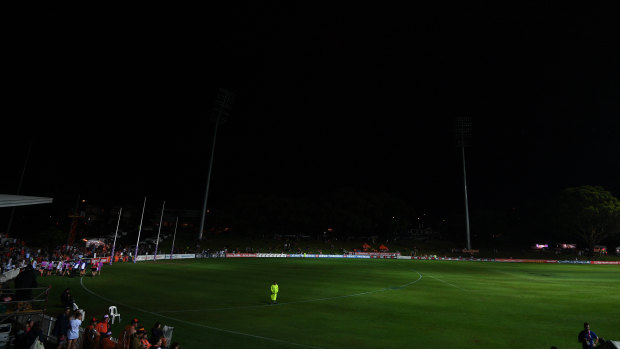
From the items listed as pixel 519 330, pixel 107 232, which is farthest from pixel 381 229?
pixel 519 330

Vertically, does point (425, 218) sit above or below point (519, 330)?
above

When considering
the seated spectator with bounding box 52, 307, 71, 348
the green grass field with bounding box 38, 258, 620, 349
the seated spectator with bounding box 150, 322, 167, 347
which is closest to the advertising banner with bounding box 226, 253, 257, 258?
the green grass field with bounding box 38, 258, 620, 349

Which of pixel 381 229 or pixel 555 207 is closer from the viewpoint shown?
pixel 555 207

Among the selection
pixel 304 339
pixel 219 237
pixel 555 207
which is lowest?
pixel 304 339

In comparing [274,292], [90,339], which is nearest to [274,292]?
[274,292]

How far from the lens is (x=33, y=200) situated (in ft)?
53.1

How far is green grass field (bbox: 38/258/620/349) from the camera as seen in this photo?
592 inches

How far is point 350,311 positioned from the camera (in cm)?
2038

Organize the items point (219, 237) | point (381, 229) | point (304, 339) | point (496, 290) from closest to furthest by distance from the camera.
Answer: point (304, 339), point (496, 290), point (219, 237), point (381, 229)

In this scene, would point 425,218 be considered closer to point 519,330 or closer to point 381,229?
point 381,229

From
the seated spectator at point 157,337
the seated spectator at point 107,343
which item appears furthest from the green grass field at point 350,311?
the seated spectator at point 107,343

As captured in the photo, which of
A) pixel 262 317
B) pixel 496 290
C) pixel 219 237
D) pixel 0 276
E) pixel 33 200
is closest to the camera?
pixel 33 200

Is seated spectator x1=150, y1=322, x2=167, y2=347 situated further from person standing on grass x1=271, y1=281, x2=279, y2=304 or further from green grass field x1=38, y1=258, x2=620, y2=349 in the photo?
person standing on grass x1=271, y1=281, x2=279, y2=304

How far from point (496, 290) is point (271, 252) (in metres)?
51.1
